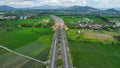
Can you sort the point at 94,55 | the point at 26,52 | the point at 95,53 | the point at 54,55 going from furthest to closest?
1. the point at 95,53
2. the point at 26,52
3. the point at 94,55
4. the point at 54,55

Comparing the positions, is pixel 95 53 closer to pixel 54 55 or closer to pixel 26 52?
pixel 54 55

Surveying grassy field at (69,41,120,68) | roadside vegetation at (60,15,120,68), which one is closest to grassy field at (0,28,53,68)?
roadside vegetation at (60,15,120,68)

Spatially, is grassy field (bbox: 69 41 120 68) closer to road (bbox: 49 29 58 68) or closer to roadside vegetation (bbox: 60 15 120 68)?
roadside vegetation (bbox: 60 15 120 68)

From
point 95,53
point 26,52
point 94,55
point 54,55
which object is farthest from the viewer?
point 95,53

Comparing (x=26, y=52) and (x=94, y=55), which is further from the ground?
(x=26, y=52)

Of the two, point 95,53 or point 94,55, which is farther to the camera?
point 95,53

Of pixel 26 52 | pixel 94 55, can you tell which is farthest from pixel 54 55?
pixel 94 55

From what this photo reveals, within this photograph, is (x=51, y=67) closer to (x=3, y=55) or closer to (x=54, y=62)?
(x=54, y=62)

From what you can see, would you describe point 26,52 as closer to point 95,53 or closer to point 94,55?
point 94,55
